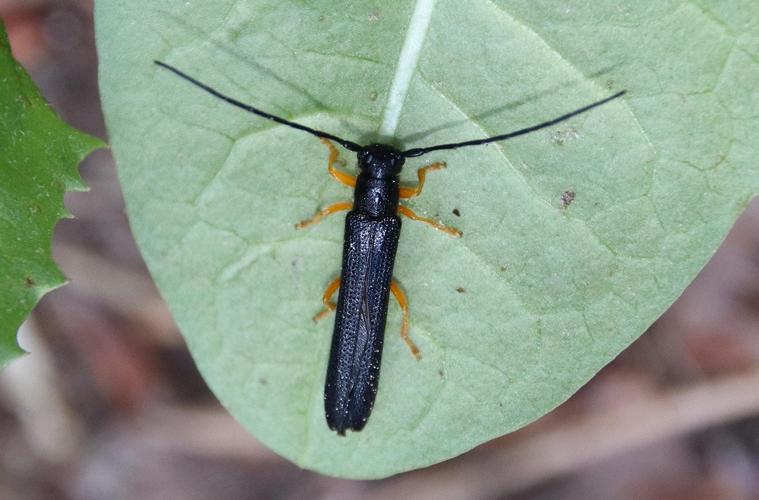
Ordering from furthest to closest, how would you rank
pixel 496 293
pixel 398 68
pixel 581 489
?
pixel 581 489, pixel 496 293, pixel 398 68

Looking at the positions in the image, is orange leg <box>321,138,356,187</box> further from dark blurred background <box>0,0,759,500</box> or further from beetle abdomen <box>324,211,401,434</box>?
dark blurred background <box>0,0,759,500</box>

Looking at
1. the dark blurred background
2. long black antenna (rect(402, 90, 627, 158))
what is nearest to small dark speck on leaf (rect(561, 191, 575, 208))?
long black antenna (rect(402, 90, 627, 158))

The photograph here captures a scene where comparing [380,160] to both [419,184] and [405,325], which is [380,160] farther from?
[405,325]

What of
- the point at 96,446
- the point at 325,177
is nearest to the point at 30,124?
the point at 325,177

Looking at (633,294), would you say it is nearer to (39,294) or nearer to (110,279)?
(39,294)

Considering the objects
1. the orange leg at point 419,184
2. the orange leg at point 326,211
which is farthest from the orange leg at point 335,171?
the orange leg at point 419,184

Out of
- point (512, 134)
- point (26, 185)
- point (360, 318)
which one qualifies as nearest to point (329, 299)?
point (360, 318)
